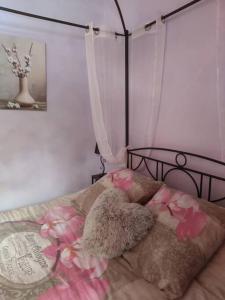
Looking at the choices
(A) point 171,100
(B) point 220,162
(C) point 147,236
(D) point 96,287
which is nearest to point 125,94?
(A) point 171,100

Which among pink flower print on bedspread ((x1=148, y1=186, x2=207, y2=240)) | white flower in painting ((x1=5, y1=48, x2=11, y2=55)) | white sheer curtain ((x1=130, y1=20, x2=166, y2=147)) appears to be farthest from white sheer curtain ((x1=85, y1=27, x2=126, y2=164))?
pink flower print on bedspread ((x1=148, y1=186, x2=207, y2=240))

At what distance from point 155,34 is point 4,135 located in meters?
1.64

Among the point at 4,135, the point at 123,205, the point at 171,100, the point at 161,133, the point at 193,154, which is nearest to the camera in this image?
the point at 123,205

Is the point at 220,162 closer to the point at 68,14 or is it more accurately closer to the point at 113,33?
the point at 113,33

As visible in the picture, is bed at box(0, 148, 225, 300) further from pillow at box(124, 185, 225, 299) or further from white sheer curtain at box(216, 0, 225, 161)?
white sheer curtain at box(216, 0, 225, 161)

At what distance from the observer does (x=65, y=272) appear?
1273 mm

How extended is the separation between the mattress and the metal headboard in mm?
512

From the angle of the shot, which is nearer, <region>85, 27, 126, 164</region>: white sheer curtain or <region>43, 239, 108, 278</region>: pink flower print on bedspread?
<region>43, 239, 108, 278</region>: pink flower print on bedspread

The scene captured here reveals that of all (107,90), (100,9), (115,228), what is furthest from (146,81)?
(115,228)

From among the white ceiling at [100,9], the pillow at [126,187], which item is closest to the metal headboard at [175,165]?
the pillow at [126,187]

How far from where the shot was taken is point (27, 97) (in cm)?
222

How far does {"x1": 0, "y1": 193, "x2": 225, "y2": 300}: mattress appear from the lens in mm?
1121

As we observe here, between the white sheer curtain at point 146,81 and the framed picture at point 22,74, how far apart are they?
89 cm

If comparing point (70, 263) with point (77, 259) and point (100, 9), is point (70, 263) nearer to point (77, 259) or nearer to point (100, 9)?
point (77, 259)
